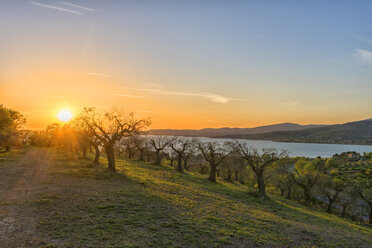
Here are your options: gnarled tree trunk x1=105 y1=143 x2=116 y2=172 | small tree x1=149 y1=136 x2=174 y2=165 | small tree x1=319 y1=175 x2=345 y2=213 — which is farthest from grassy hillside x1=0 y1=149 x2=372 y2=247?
small tree x1=149 y1=136 x2=174 y2=165

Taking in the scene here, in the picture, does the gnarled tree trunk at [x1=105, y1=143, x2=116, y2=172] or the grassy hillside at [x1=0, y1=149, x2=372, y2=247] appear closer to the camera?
the grassy hillside at [x1=0, y1=149, x2=372, y2=247]

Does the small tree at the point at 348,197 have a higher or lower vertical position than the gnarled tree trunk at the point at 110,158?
lower

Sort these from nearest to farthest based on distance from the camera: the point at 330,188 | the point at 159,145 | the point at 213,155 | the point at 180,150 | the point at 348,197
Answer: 1. the point at 213,155
2. the point at 348,197
3. the point at 330,188
4. the point at 180,150
5. the point at 159,145

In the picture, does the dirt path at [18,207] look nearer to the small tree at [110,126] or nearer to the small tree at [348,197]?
the small tree at [110,126]

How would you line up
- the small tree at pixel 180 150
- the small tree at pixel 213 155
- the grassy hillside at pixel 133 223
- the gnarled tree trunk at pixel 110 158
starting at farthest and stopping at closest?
the small tree at pixel 180 150 < the small tree at pixel 213 155 < the gnarled tree trunk at pixel 110 158 < the grassy hillside at pixel 133 223

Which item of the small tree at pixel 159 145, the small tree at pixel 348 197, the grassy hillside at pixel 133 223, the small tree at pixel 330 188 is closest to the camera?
the grassy hillside at pixel 133 223

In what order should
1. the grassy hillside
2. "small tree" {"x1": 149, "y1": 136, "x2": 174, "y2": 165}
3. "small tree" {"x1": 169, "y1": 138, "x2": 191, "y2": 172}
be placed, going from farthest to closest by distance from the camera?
"small tree" {"x1": 149, "y1": 136, "x2": 174, "y2": 165} → "small tree" {"x1": 169, "y1": 138, "x2": 191, "y2": 172} → the grassy hillside

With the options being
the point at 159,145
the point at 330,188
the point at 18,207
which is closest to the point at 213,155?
the point at 159,145

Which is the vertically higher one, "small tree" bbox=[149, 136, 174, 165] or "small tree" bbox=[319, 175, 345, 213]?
"small tree" bbox=[149, 136, 174, 165]

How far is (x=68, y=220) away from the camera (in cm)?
1117

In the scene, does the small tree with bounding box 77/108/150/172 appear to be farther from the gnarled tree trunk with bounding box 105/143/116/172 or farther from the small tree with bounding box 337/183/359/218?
the small tree with bounding box 337/183/359/218

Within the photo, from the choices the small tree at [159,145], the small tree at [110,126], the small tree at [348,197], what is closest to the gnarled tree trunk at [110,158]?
the small tree at [110,126]

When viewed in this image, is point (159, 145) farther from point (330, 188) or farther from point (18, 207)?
point (330, 188)

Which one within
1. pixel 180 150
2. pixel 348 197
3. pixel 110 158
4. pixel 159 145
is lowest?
pixel 348 197
